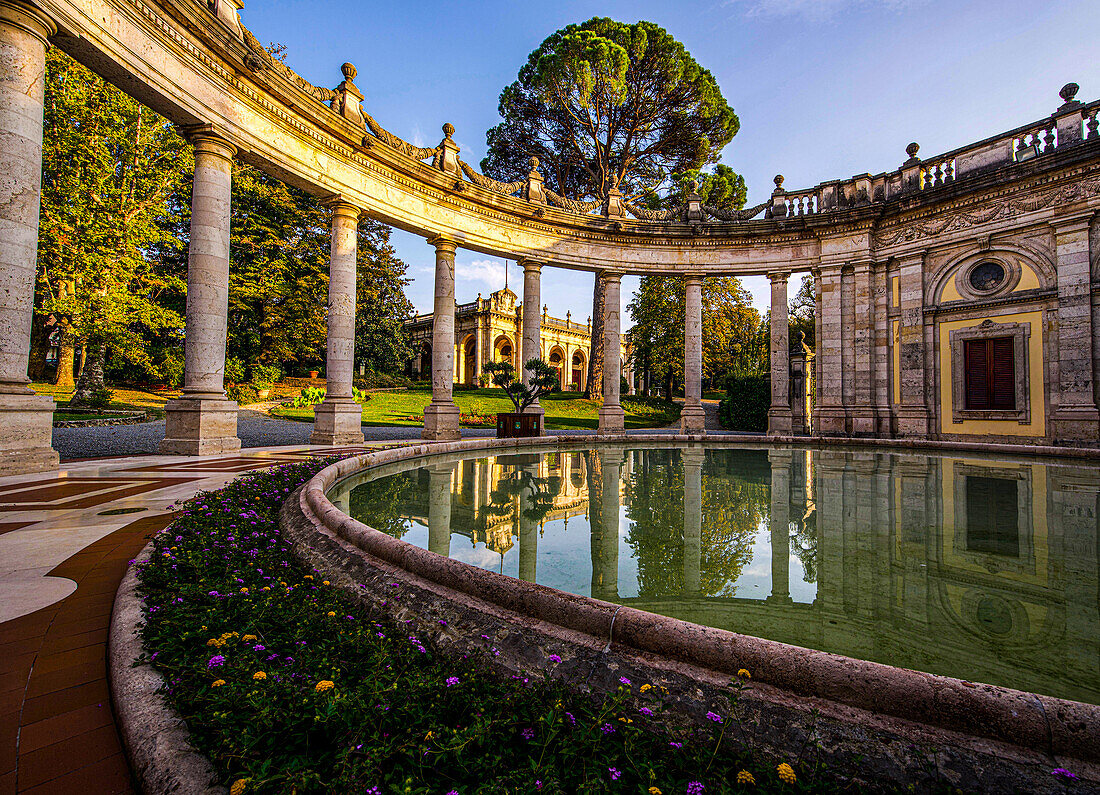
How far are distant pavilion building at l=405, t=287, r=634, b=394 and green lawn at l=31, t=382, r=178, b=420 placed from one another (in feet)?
65.2

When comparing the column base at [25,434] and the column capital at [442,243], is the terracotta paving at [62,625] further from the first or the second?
the column capital at [442,243]

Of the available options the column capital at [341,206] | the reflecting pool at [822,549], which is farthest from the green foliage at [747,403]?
the column capital at [341,206]

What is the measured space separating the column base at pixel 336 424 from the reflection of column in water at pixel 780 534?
9.21 m

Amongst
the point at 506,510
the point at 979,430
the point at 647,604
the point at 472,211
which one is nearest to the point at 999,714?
the point at 647,604

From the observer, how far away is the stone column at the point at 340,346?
1134 cm

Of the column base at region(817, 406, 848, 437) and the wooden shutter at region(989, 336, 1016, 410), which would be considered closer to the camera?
the wooden shutter at region(989, 336, 1016, 410)

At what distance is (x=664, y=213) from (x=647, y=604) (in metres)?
18.3

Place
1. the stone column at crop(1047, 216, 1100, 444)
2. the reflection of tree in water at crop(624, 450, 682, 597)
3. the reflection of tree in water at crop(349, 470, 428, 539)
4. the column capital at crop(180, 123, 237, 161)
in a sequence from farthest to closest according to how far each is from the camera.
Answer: the stone column at crop(1047, 216, 1100, 444)
the column capital at crop(180, 123, 237, 161)
the reflection of tree in water at crop(349, 470, 428, 539)
the reflection of tree in water at crop(624, 450, 682, 597)

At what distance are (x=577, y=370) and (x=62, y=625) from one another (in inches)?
2235

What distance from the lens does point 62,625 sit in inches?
93.4

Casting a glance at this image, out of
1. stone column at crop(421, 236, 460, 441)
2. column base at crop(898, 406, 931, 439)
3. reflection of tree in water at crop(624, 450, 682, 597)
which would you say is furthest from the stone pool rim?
column base at crop(898, 406, 931, 439)

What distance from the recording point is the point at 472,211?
1470cm

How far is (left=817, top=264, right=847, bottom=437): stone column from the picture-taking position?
15.8m

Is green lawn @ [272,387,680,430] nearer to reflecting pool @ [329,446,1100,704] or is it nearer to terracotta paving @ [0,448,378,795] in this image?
reflecting pool @ [329,446,1100,704]
